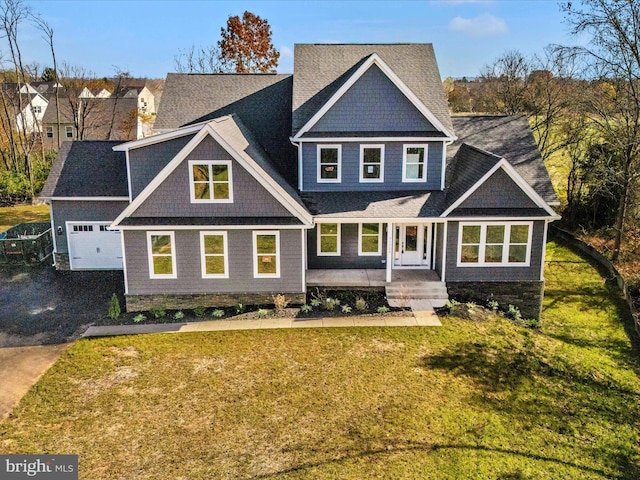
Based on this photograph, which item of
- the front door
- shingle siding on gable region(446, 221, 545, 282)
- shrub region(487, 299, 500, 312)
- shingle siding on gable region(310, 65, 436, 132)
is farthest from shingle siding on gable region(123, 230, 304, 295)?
shrub region(487, 299, 500, 312)

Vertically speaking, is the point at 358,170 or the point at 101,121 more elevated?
the point at 101,121

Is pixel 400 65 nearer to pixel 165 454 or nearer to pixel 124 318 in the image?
pixel 124 318

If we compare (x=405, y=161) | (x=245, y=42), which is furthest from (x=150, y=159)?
(x=245, y=42)

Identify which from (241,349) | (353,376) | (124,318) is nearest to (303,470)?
(353,376)

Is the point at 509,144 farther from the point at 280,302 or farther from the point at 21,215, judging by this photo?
the point at 21,215

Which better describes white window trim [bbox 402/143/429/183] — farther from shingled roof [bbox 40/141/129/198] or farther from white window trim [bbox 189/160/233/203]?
shingled roof [bbox 40/141/129/198]
